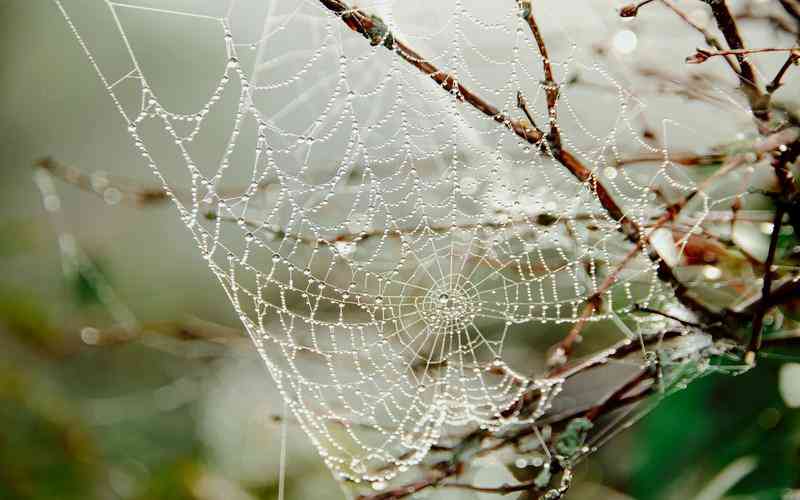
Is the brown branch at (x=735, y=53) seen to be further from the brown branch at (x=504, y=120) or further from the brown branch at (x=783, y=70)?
the brown branch at (x=504, y=120)

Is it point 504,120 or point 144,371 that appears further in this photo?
point 144,371

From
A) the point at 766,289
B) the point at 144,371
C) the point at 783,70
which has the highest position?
the point at 783,70

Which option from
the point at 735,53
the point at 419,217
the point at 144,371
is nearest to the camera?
the point at 735,53

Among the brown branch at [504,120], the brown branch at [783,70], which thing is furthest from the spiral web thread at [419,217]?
the brown branch at [783,70]

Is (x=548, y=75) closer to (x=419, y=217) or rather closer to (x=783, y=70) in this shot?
(x=783, y=70)

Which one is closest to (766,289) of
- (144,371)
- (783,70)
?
(783,70)
